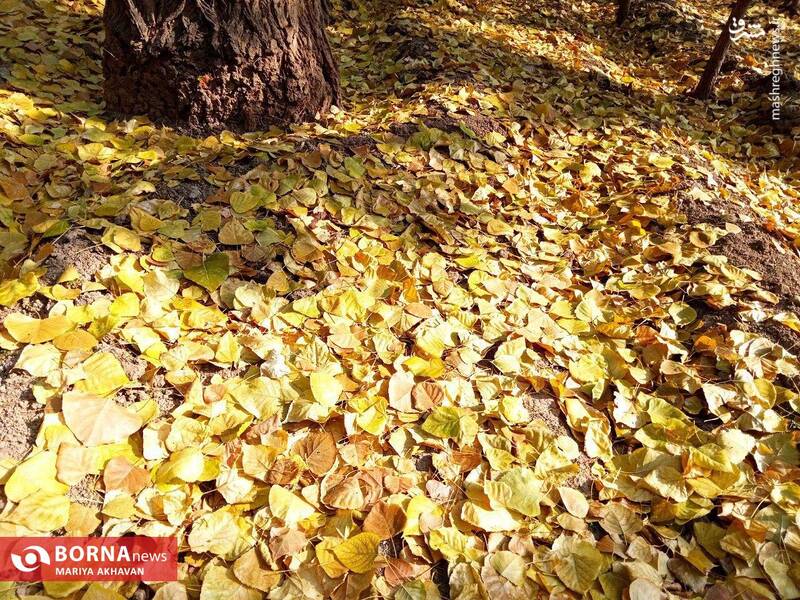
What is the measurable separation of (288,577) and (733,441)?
113cm

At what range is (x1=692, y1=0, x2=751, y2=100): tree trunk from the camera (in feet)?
10.6

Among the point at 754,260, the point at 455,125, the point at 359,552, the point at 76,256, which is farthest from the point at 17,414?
the point at 754,260

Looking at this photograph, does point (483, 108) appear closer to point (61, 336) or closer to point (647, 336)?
point (647, 336)

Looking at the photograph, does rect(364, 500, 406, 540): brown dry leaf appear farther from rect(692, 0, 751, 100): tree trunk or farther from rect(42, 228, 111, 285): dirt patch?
rect(692, 0, 751, 100): tree trunk

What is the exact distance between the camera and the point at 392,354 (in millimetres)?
1477

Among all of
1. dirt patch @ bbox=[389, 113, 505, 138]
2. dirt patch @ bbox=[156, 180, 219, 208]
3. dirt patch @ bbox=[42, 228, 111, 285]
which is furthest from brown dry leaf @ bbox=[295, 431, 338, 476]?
dirt patch @ bbox=[389, 113, 505, 138]

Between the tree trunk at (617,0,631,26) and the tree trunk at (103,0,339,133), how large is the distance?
357 cm

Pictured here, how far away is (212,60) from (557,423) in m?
1.91

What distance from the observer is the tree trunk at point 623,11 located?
15.4 ft

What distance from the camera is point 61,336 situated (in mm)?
1294

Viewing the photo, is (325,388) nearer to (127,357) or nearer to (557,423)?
(127,357)

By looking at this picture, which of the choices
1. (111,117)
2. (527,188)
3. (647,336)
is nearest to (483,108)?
(527,188)

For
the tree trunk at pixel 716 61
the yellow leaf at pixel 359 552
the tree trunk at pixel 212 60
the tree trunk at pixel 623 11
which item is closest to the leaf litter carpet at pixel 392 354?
the yellow leaf at pixel 359 552

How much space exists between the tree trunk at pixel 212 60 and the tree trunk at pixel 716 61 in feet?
8.65
